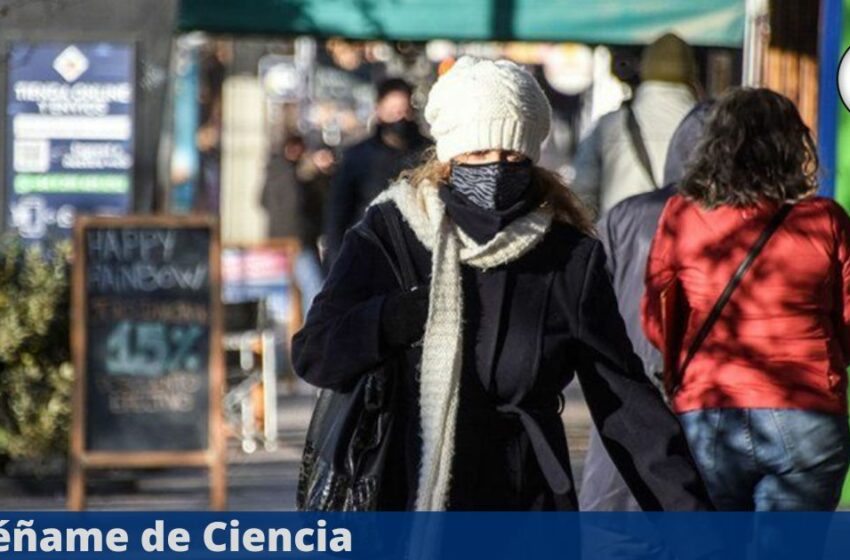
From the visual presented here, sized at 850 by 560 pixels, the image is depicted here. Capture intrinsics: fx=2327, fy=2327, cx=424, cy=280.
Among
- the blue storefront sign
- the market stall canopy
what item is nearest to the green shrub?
the market stall canopy

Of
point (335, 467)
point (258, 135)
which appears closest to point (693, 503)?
point (335, 467)

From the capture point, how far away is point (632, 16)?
38.4 ft

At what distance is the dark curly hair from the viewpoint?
20.2 ft

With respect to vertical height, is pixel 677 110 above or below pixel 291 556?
above

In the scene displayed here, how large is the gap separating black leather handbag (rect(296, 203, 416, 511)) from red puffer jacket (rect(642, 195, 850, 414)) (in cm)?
171

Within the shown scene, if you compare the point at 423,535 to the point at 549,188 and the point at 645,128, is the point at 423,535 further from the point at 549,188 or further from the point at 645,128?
the point at 645,128

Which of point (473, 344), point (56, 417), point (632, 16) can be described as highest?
point (632, 16)

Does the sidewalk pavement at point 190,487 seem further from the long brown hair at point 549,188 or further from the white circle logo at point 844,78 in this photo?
the long brown hair at point 549,188

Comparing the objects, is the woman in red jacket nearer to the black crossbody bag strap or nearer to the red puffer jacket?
the red puffer jacket

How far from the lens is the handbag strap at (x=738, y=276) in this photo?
20.0 feet

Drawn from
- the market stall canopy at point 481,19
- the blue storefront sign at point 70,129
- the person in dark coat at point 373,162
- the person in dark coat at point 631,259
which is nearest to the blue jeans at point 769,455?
the person in dark coat at point 631,259

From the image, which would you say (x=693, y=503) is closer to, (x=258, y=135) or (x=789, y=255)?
(x=789, y=255)

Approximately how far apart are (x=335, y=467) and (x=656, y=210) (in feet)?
8.41

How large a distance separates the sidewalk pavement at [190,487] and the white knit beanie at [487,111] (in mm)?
5593
